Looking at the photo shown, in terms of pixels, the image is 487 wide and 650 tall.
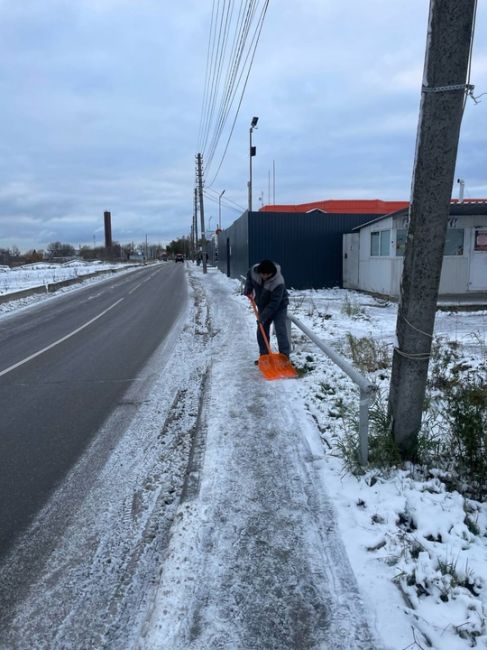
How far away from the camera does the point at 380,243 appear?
1762cm

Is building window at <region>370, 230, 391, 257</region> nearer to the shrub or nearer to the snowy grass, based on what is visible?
the snowy grass

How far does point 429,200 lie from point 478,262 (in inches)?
564

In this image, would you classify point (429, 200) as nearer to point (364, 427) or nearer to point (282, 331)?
point (364, 427)

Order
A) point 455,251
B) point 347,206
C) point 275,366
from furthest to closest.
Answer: point 347,206 < point 455,251 < point 275,366

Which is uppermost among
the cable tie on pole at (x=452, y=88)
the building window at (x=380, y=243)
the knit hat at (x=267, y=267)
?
the cable tie on pole at (x=452, y=88)

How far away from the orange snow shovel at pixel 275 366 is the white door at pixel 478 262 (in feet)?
38.3

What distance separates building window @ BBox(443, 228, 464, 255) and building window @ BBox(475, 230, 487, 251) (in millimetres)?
489

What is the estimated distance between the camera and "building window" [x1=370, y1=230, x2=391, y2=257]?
16750 millimetres

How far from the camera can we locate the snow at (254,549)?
2.42 meters

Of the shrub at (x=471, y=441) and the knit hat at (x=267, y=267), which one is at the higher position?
the knit hat at (x=267, y=267)

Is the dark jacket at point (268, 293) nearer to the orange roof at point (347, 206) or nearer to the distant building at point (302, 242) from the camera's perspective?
the distant building at point (302, 242)

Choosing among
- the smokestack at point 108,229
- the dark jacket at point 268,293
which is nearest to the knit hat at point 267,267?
the dark jacket at point 268,293

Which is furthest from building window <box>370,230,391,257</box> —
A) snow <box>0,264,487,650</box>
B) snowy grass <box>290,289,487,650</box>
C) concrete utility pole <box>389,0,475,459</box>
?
concrete utility pole <box>389,0,475,459</box>

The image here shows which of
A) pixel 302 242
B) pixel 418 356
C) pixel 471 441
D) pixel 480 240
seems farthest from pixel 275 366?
pixel 302 242
